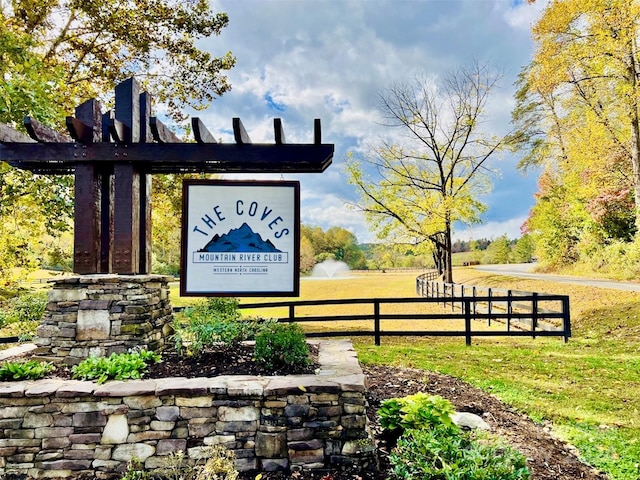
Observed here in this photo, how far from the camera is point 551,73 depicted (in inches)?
482

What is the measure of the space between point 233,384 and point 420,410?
153 cm

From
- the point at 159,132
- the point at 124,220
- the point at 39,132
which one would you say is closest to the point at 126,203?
the point at 124,220

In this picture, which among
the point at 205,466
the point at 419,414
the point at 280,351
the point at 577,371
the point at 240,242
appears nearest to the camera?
the point at 205,466

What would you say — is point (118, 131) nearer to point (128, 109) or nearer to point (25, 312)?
point (128, 109)

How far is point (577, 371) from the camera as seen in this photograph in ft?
20.4

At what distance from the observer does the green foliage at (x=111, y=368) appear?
367 centimetres

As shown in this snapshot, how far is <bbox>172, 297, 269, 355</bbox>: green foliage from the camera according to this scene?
4.36 metres

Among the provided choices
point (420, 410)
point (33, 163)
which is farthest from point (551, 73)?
point (33, 163)

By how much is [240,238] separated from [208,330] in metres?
1.07

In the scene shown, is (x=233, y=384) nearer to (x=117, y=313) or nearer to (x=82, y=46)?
(x=117, y=313)

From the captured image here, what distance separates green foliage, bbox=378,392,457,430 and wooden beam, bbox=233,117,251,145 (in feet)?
9.97

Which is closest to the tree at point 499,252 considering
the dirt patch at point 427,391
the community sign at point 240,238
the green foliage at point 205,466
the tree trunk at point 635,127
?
the tree trunk at point 635,127

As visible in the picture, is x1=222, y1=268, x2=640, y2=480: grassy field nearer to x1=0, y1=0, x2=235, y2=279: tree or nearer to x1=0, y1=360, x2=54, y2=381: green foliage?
x1=0, y1=360, x2=54, y2=381: green foliage

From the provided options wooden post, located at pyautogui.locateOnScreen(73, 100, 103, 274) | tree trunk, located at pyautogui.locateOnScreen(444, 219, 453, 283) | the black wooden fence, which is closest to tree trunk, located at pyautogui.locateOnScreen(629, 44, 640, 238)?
the black wooden fence
